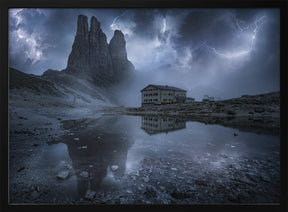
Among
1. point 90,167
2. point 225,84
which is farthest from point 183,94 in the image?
point 90,167

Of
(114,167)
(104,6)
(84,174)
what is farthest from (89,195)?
(104,6)

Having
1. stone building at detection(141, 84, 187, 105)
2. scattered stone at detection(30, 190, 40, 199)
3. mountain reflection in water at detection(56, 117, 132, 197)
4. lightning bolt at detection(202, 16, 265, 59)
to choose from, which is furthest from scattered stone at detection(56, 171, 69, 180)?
lightning bolt at detection(202, 16, 265, 59)

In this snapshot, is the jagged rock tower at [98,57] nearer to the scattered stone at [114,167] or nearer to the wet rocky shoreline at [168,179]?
the wet rocky shoreline at [168,179]

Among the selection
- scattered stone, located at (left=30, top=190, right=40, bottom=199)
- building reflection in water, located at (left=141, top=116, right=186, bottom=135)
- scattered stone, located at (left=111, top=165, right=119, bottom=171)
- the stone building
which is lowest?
scattered stone, located at (left=30, top=190, right=40, bottom=199)

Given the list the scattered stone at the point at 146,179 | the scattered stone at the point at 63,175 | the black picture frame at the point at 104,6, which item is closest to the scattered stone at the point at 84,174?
the scattered stone at the point at 63,175

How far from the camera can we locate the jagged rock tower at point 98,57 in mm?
2967

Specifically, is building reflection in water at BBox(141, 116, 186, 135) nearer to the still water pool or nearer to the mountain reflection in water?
the still water pool

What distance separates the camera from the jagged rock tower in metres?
2.97

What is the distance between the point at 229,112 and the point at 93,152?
13.1 feet

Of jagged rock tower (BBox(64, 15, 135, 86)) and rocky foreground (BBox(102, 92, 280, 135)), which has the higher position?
jagged rock tower (BBox(64, 15, 135, 86))

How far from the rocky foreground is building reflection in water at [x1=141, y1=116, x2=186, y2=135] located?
173 mm

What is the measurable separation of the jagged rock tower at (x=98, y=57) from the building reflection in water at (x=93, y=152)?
5.48 feet

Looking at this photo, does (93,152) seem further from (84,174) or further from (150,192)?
(150,192)

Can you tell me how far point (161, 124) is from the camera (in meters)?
4.14
